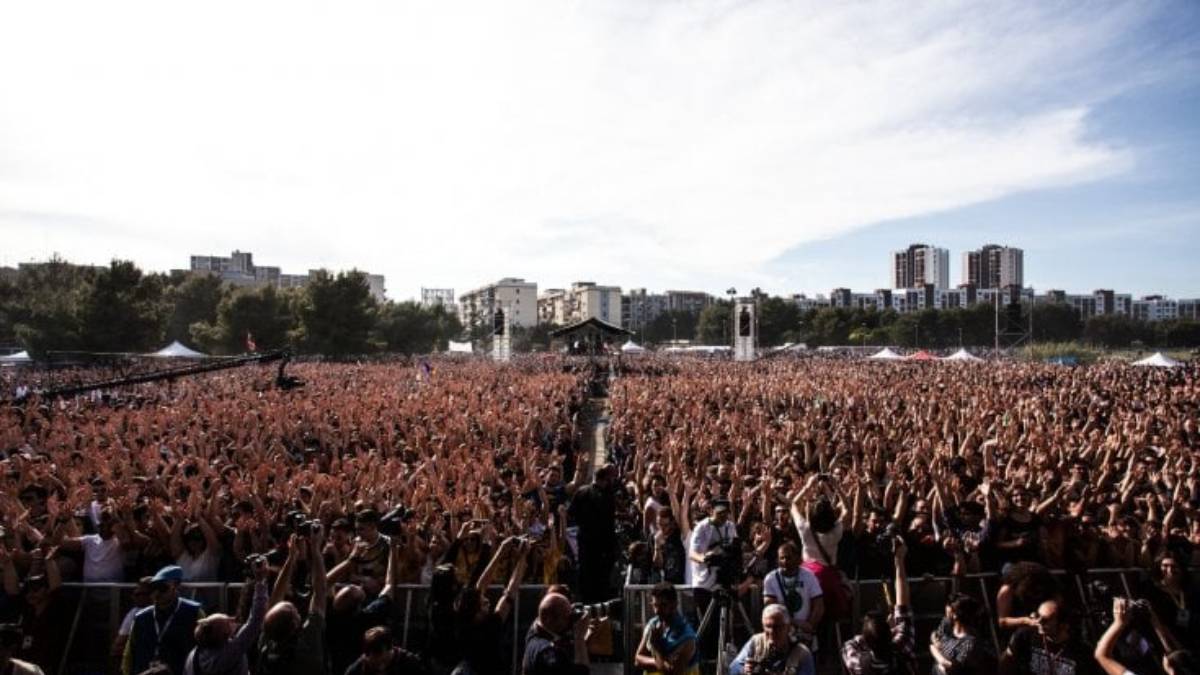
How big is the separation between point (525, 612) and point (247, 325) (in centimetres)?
5488

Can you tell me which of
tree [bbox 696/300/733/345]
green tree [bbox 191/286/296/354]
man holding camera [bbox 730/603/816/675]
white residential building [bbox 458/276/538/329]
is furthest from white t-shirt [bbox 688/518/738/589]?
white residential building [bbox 458/276/538/329]

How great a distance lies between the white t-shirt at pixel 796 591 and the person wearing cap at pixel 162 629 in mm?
3130

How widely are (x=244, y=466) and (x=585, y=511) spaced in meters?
5.78

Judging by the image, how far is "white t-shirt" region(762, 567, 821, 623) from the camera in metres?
4.50

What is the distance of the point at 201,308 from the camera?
7038 centimetres

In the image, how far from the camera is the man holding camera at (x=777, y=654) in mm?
3697

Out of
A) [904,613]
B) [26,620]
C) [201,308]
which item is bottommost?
[26,620]

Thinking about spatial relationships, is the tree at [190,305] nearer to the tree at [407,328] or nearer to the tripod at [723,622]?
the tree at [407,328]

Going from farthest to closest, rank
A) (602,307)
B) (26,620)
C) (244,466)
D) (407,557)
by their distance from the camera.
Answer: (602,307) → (244,466) → (407,557) → (26,620)

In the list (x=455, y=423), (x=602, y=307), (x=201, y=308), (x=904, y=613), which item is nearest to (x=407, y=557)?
(x=904, y=613)

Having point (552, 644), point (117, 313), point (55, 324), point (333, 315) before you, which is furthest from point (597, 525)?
point (333, 315)

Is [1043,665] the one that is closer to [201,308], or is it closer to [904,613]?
[904,613]

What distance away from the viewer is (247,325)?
5475 cm

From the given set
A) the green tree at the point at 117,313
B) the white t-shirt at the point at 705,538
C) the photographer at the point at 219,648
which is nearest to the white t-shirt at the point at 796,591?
the white t-shirt at the point at 705,538
